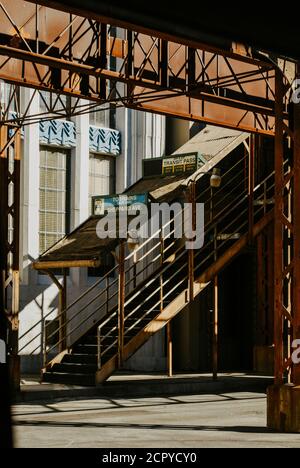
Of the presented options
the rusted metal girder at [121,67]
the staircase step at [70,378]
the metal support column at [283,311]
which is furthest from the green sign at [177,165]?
the metal support column at [283,311]

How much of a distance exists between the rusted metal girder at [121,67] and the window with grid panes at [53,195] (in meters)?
7.13

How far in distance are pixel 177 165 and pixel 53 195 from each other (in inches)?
165

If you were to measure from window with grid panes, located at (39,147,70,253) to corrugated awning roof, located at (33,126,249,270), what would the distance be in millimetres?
1546

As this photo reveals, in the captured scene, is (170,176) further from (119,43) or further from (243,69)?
(119,43)

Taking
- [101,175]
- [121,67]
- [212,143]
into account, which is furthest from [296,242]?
[101,175]

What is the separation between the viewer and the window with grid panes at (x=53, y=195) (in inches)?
1144

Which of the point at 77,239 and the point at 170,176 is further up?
the point at 170,176

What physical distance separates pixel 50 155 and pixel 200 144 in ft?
16.5

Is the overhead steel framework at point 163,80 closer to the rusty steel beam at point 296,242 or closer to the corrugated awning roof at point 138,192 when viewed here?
the rusty steel beam at point 296,242

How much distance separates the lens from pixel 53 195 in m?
29.5

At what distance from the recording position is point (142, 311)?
82.4ft

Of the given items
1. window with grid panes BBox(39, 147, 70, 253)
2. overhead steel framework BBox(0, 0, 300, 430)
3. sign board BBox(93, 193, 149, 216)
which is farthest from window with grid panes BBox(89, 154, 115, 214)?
overhead steel framework BBox(0, 0, 300, 430)

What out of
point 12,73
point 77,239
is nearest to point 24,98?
point 77,239

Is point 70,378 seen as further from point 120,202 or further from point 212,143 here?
point 212,143
